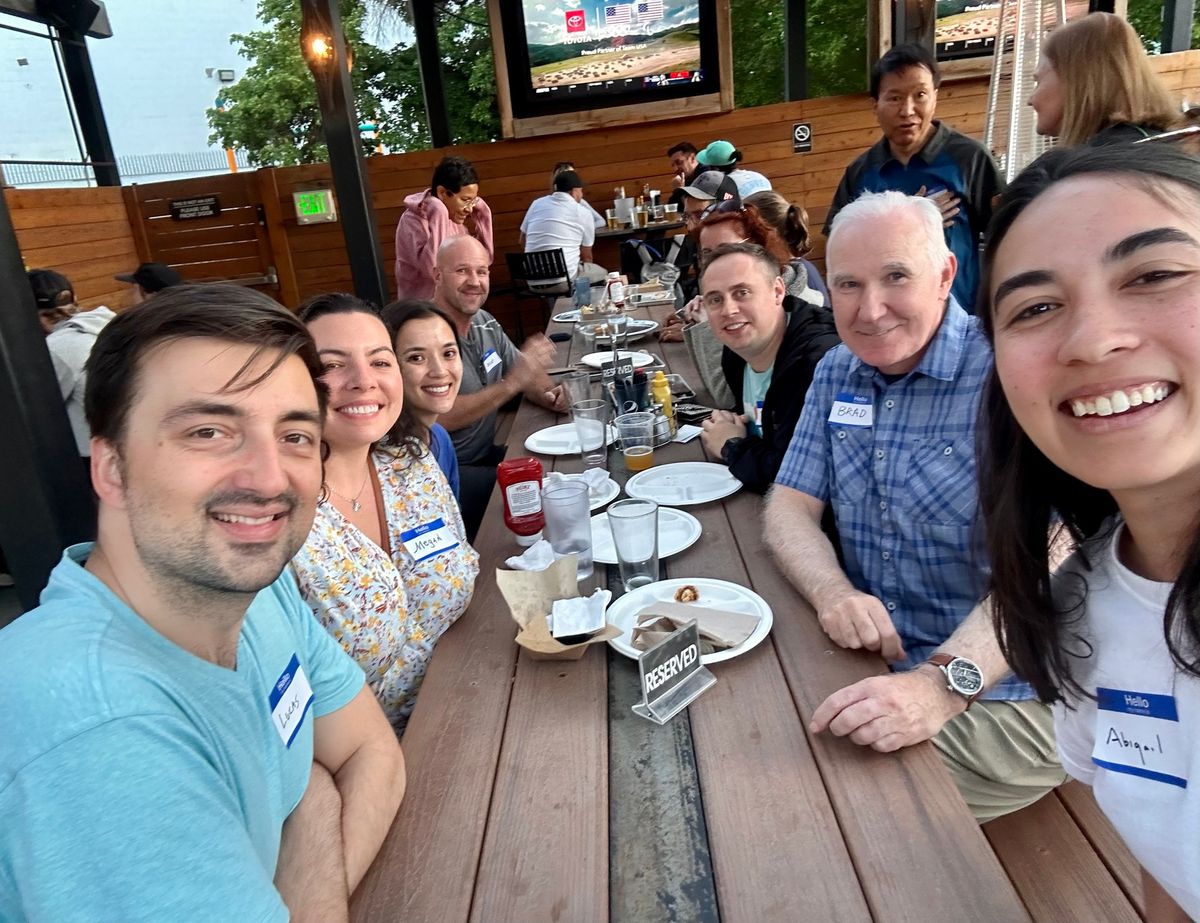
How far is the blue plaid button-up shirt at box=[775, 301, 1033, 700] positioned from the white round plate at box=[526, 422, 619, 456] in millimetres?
835

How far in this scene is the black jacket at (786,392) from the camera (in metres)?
1.95

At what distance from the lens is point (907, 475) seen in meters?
1.63

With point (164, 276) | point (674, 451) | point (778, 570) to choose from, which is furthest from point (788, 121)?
point (778, 570)

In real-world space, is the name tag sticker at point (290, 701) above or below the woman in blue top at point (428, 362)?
below

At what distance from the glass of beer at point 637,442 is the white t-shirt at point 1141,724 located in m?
1.31

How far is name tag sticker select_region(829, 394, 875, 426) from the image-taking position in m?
1.71

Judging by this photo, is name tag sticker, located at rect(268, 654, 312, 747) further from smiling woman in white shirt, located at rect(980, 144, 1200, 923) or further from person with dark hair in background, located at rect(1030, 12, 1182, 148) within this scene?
person with dark hair in background, located at rect(1030, 12, 1182, 148)

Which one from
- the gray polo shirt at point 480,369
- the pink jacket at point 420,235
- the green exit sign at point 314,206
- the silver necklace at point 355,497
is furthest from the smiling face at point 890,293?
the green exit sign at point 314,206

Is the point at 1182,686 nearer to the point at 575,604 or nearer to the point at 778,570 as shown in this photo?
the point at 778,570

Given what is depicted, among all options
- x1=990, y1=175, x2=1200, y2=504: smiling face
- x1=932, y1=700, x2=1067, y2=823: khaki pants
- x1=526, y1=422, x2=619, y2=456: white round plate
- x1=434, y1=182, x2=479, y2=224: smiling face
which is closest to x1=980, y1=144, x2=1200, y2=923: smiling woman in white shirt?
x1=990, y1=175, x2=1200, y2=504: smiling face

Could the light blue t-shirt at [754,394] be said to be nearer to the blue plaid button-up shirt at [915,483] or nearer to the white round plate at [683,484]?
the white round plate at [683,484]

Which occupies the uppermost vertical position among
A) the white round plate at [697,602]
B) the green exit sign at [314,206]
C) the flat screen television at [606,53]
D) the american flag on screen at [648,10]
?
the american flag on screen at [648,10]

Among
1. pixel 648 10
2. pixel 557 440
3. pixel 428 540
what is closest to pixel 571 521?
pixel 428 540

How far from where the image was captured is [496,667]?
131cm
